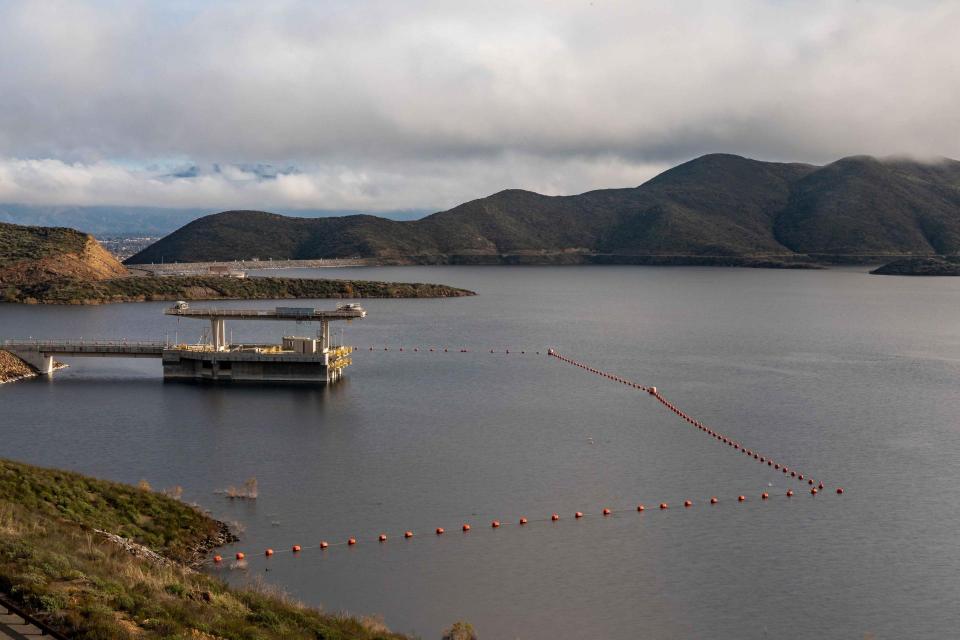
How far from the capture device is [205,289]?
551ft

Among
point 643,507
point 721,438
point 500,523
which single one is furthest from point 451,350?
point 500,523

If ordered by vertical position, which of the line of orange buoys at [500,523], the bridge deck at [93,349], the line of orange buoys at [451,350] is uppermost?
the bridge deck at [93,349]

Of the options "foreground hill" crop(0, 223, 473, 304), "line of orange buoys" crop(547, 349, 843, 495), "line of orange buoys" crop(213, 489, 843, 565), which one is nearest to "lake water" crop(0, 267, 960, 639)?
"line of orange buoys" crop(213, 489, 843, 565)

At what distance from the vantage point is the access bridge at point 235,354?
71.3m

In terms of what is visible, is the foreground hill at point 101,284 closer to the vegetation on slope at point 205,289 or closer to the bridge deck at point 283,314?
the vegetation on slope at point 205,289

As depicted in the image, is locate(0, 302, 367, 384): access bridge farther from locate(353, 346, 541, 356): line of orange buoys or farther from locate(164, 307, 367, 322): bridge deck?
locate(353, 346, 541, 356): line of orange buoys

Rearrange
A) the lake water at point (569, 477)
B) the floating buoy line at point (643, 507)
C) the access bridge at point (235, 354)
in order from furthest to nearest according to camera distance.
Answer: the access bridge at point (235, 354), the floating buoy line at point (643, 507), the lake water at point (569, 477)

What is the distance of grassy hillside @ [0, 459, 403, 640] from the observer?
851 inches

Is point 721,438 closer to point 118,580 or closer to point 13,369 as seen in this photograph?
point 118,580

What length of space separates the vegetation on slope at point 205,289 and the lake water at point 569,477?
75240 mm

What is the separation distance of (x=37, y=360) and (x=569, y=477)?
44.2 metres

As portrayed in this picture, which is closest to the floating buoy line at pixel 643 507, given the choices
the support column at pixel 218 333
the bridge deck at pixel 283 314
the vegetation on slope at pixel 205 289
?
the bridge deck at pixel 283 314

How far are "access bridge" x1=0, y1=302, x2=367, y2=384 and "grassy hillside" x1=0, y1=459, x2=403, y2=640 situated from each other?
34.6 meters

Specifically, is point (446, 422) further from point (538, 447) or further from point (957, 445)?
point (957, 445)
